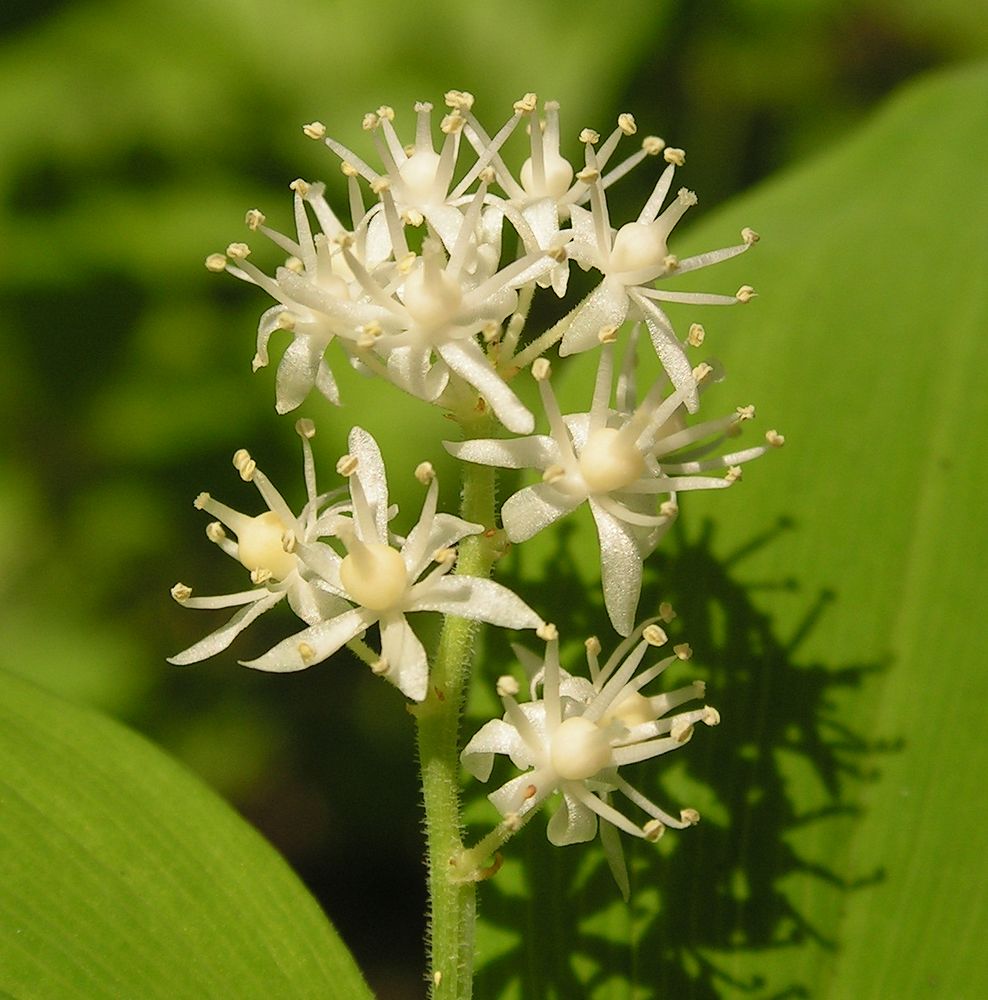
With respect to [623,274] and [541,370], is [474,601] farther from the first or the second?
[623,274]

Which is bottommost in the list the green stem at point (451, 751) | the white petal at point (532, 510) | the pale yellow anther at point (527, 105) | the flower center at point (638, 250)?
the green stem at point (451, 751)

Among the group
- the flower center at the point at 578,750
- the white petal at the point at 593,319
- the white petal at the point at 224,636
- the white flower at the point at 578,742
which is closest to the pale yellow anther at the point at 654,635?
the white flower at the point at 578,742

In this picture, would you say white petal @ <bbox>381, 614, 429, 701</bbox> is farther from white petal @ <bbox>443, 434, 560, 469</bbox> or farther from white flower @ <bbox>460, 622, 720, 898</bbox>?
white petal @ <bbox>443, 434, 560, 469</bbox>

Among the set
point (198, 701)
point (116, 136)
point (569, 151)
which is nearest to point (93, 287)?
point (116, 136)

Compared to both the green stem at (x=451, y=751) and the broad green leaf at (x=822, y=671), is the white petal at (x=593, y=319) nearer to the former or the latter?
the green stem at (x=451, y=751)

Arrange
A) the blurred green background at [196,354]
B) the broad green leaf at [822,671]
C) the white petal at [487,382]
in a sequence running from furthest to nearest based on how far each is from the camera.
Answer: the blurred green background at [196,354] → the broad green leaf at [822,671] → the white petal at [487,382]

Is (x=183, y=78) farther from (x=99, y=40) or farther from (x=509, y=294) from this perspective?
(x=509, y=294)

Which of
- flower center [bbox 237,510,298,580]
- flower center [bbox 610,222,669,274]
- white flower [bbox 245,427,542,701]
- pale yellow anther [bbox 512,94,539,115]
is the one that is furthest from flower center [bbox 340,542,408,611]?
pale yellow anther [bbox 512,94,539,115]
